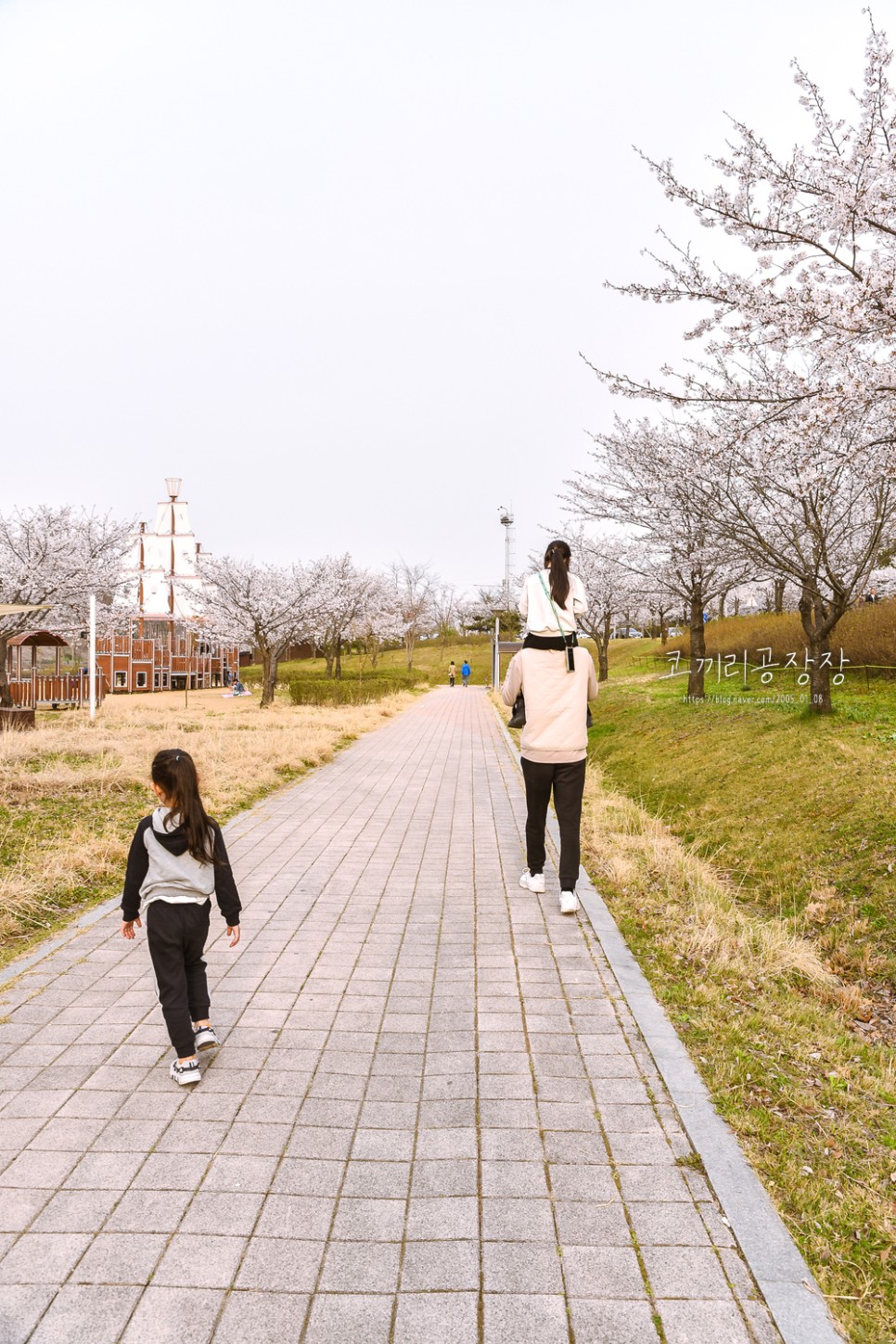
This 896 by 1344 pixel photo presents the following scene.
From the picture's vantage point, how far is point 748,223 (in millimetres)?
5410

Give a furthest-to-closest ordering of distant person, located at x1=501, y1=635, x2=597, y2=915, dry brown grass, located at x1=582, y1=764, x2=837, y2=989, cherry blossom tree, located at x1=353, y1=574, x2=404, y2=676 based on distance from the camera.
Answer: cherry blossom tree, located at x1=353, y1=574, x2=404, y2=676
distant person, located at x1=501, y1=635, x2=597, y2=915
dry brown grass, located at x1=582, y1=764, x2=837, y2=989

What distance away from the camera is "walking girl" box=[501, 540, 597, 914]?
5035 mm

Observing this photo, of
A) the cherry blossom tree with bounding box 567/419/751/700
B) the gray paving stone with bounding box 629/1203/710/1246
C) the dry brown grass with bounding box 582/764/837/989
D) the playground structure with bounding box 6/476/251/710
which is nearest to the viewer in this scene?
the gray paving stone with bounding box 629/1203/710/1246

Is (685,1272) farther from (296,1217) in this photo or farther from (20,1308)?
(20,1308)

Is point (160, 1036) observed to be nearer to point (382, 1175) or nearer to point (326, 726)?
point (382, 1175)

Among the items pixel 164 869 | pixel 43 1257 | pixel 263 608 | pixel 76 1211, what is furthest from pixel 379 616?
pixel 43 1257

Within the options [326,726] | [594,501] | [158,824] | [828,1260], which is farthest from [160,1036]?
[326,726]

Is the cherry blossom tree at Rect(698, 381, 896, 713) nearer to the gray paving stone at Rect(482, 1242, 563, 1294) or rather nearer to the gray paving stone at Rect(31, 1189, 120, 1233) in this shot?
the gray paving stone at Rect(482, 1242, 563, 1294)

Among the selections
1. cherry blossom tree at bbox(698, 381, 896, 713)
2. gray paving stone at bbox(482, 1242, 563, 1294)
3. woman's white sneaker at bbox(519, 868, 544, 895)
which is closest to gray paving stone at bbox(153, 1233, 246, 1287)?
gray paving stone at bbox(482, 1242, 563, 1294)

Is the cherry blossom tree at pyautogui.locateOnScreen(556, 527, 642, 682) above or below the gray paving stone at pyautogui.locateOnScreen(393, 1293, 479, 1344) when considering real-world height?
above

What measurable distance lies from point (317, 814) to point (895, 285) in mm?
6636

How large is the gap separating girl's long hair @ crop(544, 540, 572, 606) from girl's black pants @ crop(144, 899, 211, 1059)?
2.72 m

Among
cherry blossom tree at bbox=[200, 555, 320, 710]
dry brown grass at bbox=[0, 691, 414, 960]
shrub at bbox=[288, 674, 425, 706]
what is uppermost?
cherry blossom tree at bbox=[200, 555, 320, 710]

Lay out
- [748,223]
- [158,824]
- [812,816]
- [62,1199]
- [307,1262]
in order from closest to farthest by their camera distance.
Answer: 1. [307,1262]
2. [62,1199]
3. [158,824]
4. [748,223]
5. [812,816]
